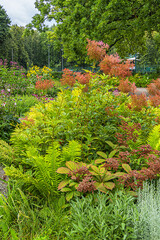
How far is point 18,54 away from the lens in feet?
167

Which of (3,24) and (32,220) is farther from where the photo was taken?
(3,24)

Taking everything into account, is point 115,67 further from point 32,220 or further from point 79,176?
point 32,220

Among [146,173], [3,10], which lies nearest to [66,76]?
[146,173]

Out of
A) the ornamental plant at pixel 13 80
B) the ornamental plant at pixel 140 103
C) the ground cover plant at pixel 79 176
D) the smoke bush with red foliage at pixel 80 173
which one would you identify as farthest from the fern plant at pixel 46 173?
the ornamental plant at pixel 13 80

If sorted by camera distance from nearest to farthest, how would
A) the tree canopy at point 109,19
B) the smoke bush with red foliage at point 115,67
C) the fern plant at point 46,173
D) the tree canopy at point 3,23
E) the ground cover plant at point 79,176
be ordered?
the ground cover plant at point 79,176, the fern plant at point 46,173, the smoke bush with red foliage at point 115,67, the tree canopy at point 109,19, the tree canopy at point 3,23

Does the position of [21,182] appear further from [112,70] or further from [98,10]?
[98,10]

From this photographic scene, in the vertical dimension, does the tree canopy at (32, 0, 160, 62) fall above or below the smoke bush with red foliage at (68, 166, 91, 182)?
above

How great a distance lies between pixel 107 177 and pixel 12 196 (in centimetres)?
96

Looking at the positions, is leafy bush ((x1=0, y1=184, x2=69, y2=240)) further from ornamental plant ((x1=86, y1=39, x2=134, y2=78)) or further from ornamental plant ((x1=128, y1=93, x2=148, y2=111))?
ornamental plant ((x1=86, y1=39, x2=134, y2=78))

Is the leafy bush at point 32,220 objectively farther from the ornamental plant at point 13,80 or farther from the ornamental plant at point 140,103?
the ornamental plant at point 13,80

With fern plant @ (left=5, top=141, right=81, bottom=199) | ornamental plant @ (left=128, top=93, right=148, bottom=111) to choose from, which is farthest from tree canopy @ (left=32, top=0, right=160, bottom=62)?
fern plant @ (left=5, top=141, right=81, bottom=199)

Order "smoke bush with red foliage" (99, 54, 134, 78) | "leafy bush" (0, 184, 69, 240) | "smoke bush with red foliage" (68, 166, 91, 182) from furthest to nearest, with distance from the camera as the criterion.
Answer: "smoke bush with red foliage" (99, 54, 134, 78) → "smoke bush with red foliage" (68, 166, 91, 182) → "leafy bush" (0, 184, 69, 240)

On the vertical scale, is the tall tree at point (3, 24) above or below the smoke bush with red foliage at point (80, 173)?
above

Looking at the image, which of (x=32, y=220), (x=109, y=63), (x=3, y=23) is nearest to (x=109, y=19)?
(x=109, y=63)
